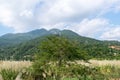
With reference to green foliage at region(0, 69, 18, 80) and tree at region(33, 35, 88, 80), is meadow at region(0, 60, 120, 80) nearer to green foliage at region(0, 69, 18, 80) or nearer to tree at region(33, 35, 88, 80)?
green foliage at region(0, 69, 18, 80)

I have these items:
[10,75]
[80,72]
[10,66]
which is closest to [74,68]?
[80,72]

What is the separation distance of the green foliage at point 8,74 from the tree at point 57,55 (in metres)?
2.39

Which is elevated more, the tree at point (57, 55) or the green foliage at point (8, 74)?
the tree at point (57, 55)

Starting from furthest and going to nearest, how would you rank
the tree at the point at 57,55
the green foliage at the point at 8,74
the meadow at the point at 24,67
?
the meadow at the point at 24,67
the green foliage at the point at 8,74
the tree at the point at 57,55

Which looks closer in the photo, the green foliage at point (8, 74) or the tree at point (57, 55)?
the tree at point (57, 55)

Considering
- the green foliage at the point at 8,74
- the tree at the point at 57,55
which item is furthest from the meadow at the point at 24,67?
the tree at the point at 57,55

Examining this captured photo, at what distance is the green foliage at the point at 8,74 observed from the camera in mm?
17631

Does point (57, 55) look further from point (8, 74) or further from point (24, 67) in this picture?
point (24, 67)

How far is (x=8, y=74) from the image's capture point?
59.4ft

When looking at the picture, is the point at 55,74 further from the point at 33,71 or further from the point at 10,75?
the point at 10,75

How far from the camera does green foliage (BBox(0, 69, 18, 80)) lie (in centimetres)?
1763

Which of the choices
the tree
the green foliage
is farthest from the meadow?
the tree

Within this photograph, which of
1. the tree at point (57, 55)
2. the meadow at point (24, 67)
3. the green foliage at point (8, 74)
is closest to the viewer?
the tree at point (57, 55)

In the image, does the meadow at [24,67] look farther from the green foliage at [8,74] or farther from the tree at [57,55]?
the tree at [57,55]
